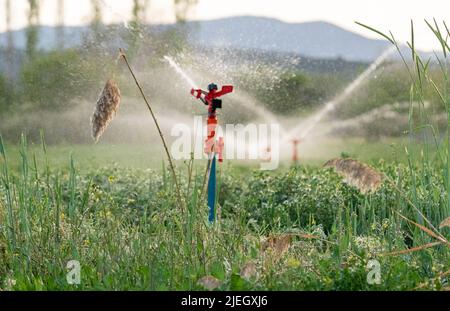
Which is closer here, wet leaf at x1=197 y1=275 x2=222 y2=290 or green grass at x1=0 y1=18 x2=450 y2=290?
wet leaf at x1=197 y1=275 x2=222 y2=290

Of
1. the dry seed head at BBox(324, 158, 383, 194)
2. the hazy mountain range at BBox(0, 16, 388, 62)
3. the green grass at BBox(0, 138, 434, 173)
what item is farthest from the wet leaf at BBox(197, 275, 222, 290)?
the hazy mountain range at BBox(0, 16, 388, 62)

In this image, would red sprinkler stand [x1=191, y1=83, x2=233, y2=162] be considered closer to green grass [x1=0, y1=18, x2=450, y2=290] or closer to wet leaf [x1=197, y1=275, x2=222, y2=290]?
green grass [x1=0, y1=18, x2=450, y2=290]

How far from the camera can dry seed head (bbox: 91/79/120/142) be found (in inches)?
98.8

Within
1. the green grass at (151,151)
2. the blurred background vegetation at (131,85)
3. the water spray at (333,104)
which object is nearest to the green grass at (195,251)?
the green grass at (151,151)

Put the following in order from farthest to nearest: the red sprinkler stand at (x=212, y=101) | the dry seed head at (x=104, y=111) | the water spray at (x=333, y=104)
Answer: the water spray at (x=333, y=104) → the red sprinkler stand at (x=212, y=101) → the dry seed head at (x=104, y=111)

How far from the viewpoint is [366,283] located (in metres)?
2.75

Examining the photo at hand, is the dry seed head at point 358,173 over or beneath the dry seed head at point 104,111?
beneath

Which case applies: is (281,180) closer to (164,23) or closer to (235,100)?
(235,100)

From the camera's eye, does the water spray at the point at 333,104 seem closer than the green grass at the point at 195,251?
No

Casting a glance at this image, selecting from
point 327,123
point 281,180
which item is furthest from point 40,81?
point 281,180

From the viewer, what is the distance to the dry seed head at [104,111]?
8.23 feet

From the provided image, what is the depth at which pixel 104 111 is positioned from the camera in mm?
2523

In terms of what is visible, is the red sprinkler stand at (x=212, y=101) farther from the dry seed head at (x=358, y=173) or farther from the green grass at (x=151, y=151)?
the green grass at (x=151, y=151)
